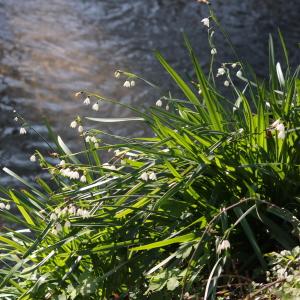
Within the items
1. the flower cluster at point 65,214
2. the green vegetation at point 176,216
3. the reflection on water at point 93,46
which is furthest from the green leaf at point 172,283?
the reflection on water at point 93,46

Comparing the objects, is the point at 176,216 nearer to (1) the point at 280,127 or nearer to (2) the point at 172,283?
(2) the point at 172,283

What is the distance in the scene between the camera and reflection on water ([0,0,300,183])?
681 centimetres

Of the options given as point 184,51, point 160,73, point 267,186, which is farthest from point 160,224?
point 184,51

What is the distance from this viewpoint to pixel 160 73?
24.4ft

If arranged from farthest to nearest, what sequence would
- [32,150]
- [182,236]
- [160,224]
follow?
[32,150] → [160,224] → [182,236]

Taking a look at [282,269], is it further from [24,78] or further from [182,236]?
[24,78]

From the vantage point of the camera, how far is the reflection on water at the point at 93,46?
22.4ft

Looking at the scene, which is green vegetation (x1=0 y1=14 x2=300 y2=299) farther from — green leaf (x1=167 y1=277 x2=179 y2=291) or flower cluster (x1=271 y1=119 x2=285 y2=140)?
flower cluster (x1=271 y1=119 x2=285 y2=140)

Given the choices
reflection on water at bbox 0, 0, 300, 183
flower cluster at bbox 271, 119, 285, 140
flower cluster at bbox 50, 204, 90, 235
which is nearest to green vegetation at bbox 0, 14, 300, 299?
flower cluster at bbox 50, 204, 90, 235

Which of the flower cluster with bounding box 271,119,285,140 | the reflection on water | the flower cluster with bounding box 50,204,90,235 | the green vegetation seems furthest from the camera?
the reflection on water

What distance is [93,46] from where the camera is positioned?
8055 millimetres

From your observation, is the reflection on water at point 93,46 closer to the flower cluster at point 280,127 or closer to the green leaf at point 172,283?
the green leaf at point 172,283

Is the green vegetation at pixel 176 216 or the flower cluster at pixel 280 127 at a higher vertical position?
the flower cluster at pixel 280 127

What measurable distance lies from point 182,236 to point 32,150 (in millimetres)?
3619
